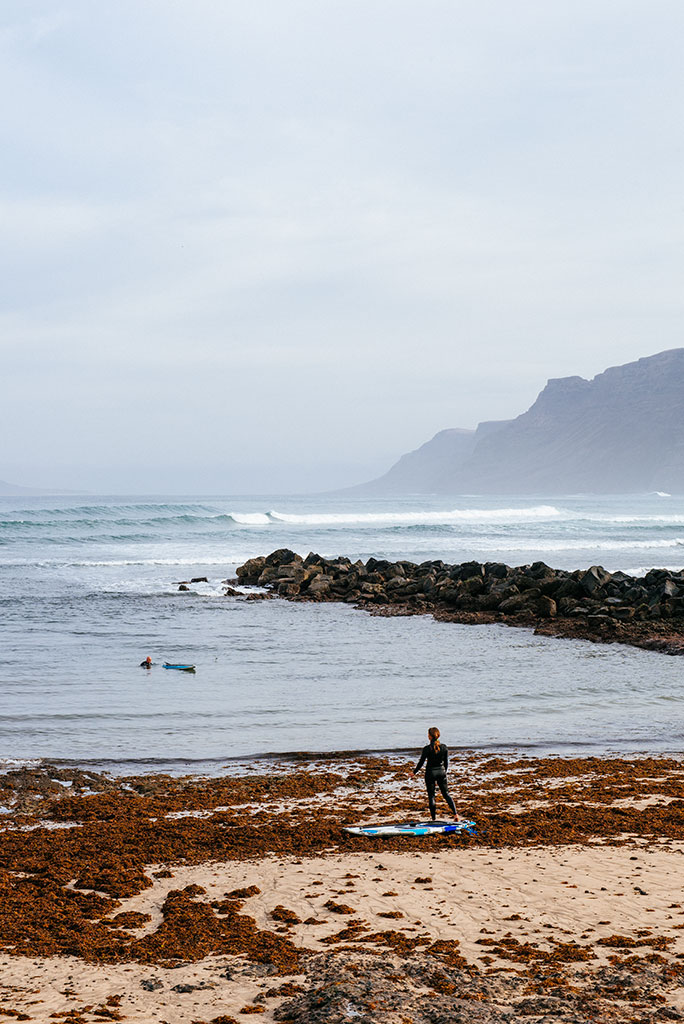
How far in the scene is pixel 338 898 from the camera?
7.08 meters

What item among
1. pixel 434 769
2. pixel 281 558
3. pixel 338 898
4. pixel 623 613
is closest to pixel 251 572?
pixel 281 558

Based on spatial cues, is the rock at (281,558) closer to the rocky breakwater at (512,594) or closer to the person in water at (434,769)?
the rocky breakwater at (512,594)

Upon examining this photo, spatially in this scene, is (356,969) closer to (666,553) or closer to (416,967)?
(416,967)

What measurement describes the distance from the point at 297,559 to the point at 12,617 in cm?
1332

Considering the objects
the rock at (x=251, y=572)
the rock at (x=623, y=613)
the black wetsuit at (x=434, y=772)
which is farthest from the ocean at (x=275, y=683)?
the black wetsuit at (x=434, y=772)

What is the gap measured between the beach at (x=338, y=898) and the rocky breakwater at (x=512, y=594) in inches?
443

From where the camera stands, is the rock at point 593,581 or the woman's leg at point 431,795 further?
the rock at point 593,581

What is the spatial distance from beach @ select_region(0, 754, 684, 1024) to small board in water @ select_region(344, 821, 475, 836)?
0.27 feet

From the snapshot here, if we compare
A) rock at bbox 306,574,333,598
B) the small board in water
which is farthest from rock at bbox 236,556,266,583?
the small board in water

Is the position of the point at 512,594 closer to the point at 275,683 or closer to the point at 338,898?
the point at 275,683

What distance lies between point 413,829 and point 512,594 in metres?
17.5

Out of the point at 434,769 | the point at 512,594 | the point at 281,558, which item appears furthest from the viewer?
the point at 281,558

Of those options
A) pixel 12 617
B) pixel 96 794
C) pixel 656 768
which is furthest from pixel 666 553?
pixel 96 794

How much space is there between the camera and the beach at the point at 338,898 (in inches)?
208
